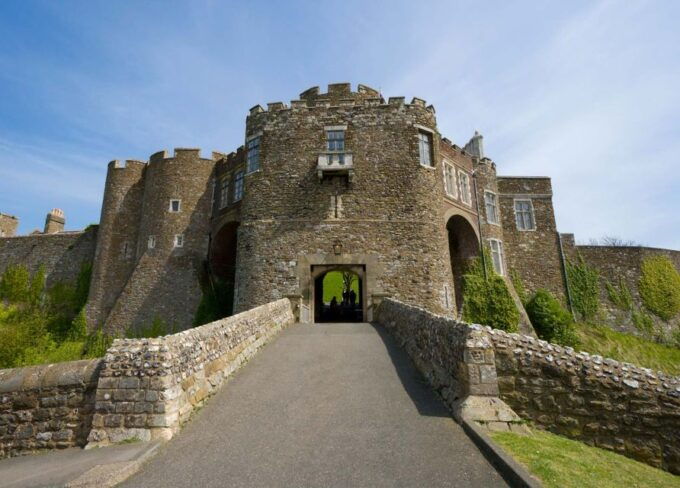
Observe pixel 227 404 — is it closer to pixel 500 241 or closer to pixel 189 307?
pixel 189 307

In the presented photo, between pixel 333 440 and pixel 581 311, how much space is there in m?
23.3

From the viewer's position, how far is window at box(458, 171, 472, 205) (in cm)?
2086

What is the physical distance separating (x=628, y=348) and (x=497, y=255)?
990 centimetres

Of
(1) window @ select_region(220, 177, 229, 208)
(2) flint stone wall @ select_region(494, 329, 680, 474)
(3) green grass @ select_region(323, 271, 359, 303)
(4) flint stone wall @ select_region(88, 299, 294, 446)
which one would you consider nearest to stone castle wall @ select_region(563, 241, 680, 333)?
(2) flint stone wall @ select_region(494, 329, 680, 474)

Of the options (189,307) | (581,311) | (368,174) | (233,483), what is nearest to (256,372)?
(233,483)

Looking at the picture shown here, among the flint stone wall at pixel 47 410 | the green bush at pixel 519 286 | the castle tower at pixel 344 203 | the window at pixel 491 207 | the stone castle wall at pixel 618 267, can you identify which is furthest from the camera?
the stone castle wall at pixel 618 267

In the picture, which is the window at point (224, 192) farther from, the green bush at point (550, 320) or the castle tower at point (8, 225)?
the castle tower at point (8, 225)

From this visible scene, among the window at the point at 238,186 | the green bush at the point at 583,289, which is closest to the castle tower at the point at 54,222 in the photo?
the window at the point at 238,186

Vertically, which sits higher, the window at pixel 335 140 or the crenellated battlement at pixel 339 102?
the crenellated battlement at pixel 339 102

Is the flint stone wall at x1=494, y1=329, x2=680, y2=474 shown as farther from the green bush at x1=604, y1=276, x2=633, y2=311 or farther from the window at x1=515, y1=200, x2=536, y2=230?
the green bush at x1=604, y1=276, x2=633, y2=311

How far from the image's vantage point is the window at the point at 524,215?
23438 mm

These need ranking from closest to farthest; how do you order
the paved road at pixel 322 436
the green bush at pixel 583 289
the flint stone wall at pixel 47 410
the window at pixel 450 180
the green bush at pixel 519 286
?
1. the paved road at pixel 322 436
2. the flint stone wall at pixel 47 410
3. the window at pixel 450 180
4. the green bush at pixel 519 286
5. the green bush at pixel 583 289

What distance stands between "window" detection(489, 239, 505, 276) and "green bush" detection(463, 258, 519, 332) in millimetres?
1331

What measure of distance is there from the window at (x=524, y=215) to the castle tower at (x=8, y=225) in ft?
140
